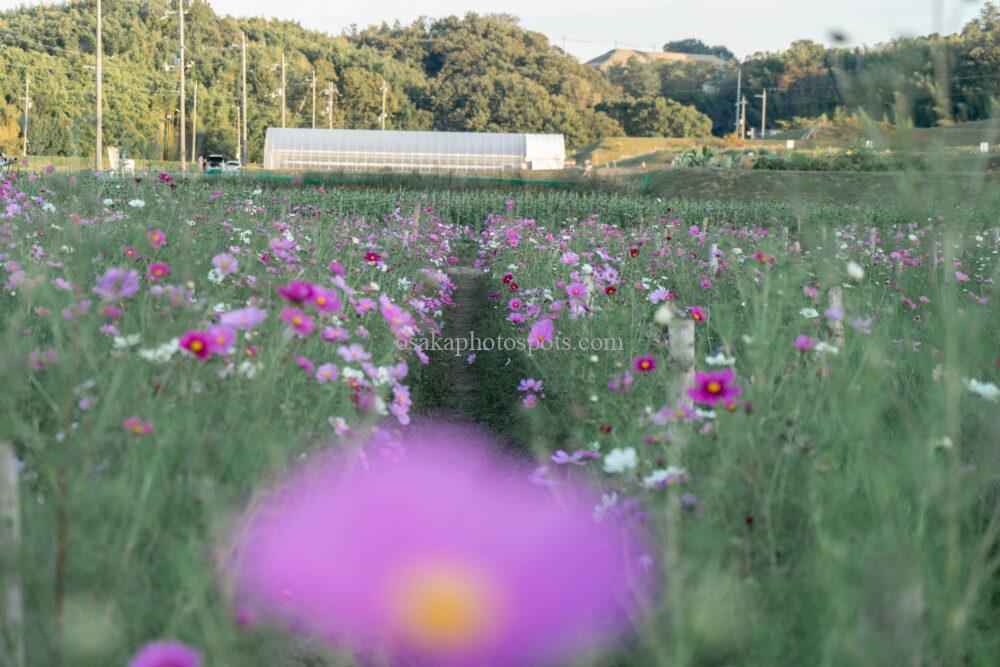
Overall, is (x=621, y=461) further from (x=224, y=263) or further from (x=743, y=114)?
(x=743, y=114)

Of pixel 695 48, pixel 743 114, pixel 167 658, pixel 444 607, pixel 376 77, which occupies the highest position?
pixel 695 48

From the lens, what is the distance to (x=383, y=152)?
39406 millimetres

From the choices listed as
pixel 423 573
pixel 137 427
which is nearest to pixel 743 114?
pixel 423 573

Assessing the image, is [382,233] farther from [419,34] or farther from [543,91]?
[419,34]

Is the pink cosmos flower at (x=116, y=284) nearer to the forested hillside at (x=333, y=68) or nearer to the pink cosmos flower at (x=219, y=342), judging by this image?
the pink cosmos flower at (x=219, y=342)

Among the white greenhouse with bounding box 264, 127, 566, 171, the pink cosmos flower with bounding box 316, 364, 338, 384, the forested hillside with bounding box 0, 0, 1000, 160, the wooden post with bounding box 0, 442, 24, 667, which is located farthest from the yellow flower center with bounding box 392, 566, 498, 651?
the white greenhouse with bounding box 264, 127, 566, 171

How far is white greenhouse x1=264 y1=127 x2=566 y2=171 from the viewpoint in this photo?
39.1 metres

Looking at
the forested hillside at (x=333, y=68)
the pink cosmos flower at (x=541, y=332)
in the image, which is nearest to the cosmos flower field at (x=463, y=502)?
the pink cosmos flower at (x=541, y=332)

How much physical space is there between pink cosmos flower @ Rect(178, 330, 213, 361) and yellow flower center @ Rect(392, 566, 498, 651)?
991 millimetres

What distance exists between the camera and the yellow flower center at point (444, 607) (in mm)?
2641

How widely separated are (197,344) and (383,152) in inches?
1504

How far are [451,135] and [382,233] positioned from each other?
107 ft

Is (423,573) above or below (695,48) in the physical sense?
below

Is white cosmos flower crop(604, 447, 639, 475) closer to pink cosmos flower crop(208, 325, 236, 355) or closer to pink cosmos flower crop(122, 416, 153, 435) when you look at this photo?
pink cosmos flower crop(208, 325, 236, 355)
